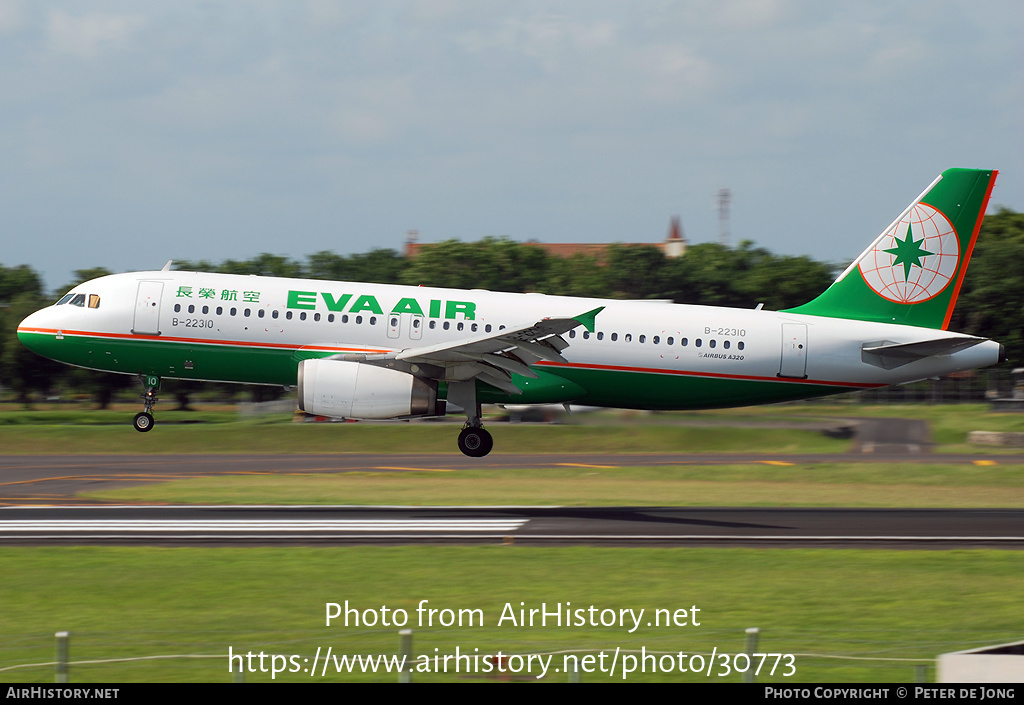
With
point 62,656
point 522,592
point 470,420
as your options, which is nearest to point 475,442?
point 470,420

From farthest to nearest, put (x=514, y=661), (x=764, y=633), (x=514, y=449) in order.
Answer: (x=514, y=449) < (x=764, y=633) < (x=514, y=661)

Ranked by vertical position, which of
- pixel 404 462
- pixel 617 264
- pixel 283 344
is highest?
pixel 617 264

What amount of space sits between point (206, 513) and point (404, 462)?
1666cm

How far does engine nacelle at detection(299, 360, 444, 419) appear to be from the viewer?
30.2m

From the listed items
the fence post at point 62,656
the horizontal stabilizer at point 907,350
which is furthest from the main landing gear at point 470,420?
the fence post at point 62,656

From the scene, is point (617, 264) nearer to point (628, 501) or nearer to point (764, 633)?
point (628, 501)

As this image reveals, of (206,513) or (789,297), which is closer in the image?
(206,513)

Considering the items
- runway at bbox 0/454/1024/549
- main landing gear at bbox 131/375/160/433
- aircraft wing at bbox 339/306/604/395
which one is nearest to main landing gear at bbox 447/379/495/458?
aircraft wing at bbox 339/306/604/395

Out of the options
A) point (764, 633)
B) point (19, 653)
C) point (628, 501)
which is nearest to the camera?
point (19, 653)

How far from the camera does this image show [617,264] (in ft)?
293

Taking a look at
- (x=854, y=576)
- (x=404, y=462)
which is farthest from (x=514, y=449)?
(x=854, y=576)

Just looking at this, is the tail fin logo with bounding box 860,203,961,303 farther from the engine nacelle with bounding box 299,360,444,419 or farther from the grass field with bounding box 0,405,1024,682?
the engine nacelle with bounding box 299,360,444,419

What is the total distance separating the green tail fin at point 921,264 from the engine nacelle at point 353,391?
12.8 meters

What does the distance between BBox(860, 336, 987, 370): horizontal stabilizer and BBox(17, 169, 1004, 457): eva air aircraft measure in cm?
4
